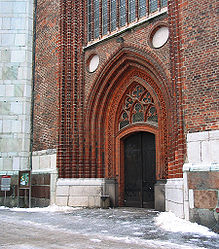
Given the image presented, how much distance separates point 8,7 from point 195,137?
10084 mm

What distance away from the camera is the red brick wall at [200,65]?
8117 millimetres

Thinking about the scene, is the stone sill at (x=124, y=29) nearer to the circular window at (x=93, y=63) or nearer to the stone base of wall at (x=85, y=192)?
the circular window at (x=93, y=63)

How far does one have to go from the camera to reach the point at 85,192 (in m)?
12.3

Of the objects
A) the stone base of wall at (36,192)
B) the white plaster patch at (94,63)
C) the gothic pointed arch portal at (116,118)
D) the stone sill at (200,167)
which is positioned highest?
the white plaster patch at (94,63)

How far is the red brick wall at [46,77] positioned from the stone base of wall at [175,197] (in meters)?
4.97

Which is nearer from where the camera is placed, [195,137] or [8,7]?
[195,137]

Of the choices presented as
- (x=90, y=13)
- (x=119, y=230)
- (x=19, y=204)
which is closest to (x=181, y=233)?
(x=119, y=230)

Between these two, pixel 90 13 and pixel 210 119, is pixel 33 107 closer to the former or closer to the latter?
pixel 90 13

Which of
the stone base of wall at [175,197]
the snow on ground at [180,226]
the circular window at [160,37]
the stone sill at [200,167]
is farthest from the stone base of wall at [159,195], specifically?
the circular window at [160,37]

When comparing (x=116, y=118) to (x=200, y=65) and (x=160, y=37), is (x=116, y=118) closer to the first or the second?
(x=160, y=37)

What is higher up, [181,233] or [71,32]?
[71,32]

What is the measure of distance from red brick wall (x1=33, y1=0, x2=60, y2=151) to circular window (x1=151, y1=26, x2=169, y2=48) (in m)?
3.90

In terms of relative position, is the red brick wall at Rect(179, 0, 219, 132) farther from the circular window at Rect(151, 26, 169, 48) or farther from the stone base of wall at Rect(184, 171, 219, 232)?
the circular window at Rect(151, 26, 169, 48)

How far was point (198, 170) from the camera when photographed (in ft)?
26.0
